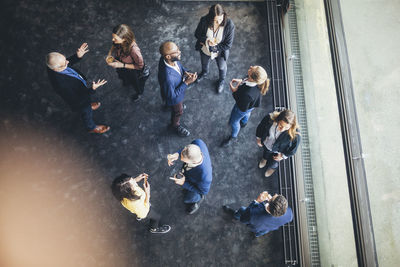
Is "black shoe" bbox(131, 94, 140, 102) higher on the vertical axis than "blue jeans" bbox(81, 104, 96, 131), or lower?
higher

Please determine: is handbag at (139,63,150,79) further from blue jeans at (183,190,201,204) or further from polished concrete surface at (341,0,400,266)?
polished concrete surface at (341,0,400,266)

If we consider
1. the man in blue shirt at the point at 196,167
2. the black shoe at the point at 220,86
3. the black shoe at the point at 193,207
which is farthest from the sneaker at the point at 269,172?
the black shoe at the point at 220,86

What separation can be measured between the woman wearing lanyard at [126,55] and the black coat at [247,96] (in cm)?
148

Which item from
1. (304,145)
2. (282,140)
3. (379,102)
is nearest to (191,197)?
(282,140)

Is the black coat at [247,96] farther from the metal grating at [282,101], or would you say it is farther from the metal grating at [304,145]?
the metal grating at [282,101]

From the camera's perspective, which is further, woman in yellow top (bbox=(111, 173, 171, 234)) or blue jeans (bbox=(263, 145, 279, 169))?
blue jeans (bbox=(263, 145, 279, 169))

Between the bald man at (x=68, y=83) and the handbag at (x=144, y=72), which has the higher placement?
the handbag at (x=144, y=72)

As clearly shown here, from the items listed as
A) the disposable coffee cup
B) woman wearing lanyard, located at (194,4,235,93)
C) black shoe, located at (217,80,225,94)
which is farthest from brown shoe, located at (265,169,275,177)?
the disposable coffee cup

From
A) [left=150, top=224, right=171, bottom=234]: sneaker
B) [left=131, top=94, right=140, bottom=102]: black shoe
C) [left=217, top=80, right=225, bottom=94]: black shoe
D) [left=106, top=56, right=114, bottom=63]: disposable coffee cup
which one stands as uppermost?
[left=106, top=56, right=114, bottom=63]: disposable coffee cup

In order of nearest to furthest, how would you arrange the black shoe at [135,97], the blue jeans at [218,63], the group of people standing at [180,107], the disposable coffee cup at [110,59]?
the group of people standing at [180,107] < the disposable coffee cup at [110,59] < the blue jeans at [218,63] < the black shoe at [135,97]

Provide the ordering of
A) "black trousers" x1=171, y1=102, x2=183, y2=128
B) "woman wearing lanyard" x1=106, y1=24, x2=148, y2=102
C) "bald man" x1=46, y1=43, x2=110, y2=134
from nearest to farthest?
"bald man" x1=46, y1=43, x2=110, y2=134 < "woman wearing lanyard" x1=106, y1=24, x2=148, y2=102 < "black trousers" x1=171, y1=102, x2=183, y2=128

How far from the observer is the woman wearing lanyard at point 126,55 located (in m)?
3.37

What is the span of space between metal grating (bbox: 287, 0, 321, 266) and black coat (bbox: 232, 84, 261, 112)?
47.3 inches

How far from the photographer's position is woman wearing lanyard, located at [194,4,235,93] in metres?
3.43
